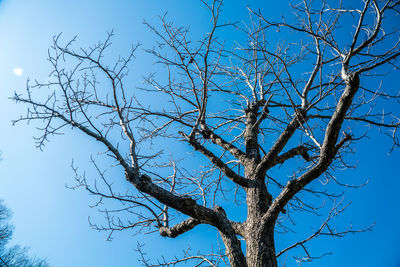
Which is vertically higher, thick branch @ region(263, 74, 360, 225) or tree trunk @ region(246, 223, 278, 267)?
thick branch @ region(263, 74, 360, 225)

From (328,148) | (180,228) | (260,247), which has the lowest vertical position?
(260,247)

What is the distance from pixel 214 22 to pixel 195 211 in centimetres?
169

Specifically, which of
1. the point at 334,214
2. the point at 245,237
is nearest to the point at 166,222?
the point at 245,237

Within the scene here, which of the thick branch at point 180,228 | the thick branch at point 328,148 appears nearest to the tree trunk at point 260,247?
the thick branch at point 328,148

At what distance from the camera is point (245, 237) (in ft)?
8.45

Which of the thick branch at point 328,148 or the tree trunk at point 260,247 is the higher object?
the thick branch at point 328,148

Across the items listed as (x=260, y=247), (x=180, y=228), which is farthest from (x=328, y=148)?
(x=180, y=228)

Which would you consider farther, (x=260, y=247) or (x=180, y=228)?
(x=180, y=228)

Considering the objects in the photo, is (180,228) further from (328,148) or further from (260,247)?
(328,148)

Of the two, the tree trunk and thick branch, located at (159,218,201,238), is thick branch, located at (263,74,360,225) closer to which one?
the tree trunk

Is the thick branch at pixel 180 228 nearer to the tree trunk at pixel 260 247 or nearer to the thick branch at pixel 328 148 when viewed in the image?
the tree trunk at pixel 260 247

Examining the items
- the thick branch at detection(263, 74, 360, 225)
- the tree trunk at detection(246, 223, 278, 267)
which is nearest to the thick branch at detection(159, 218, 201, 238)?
the tree trunk at detection(246, 223, 278, 267)

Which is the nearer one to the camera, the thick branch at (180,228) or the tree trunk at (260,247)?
the tree trunk at (260,247)

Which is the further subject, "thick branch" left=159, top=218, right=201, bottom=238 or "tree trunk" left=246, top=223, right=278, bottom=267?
"thick branch" left=159, top=218, right=201, bottom=238
